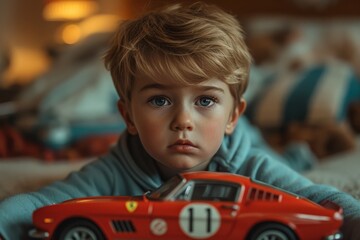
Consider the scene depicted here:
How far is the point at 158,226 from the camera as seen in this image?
0.55 metres

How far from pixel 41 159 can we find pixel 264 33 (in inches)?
Result: 49.3

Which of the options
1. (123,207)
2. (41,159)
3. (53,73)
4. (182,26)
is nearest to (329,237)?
(123,207)

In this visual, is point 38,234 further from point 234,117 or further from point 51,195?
point 234,117

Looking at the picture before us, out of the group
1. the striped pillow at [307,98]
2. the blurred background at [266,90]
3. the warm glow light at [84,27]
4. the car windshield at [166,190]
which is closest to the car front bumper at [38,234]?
the car windshield at [166,190]

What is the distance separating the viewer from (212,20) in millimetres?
738

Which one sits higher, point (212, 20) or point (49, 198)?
point (212, 20)

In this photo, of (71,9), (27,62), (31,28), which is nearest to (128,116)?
(71,9)

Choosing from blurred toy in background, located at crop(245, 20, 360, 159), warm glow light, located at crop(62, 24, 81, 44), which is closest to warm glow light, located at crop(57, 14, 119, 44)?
warm glow light, located at crop(62, 24, 81, 44)

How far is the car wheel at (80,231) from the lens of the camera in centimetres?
56

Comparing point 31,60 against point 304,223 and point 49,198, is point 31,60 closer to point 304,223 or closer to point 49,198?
point 49,198

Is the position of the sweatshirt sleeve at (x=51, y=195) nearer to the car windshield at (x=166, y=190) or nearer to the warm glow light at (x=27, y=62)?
the car windshield at (x=166, y=190)

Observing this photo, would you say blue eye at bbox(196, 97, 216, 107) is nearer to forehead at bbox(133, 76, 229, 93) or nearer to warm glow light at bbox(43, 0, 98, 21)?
forehead at bbox(133, 76, 229, 93)

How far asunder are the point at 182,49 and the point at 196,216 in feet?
0.72

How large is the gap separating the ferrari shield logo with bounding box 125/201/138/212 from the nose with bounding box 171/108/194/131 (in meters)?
0.12
